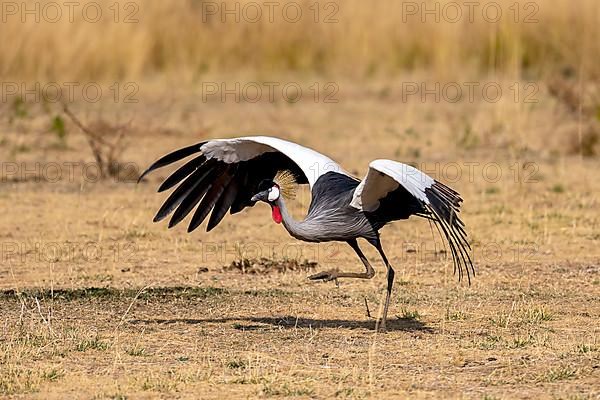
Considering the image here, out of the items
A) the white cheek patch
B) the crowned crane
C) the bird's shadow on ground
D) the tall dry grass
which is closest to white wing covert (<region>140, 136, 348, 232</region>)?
the crowned crane

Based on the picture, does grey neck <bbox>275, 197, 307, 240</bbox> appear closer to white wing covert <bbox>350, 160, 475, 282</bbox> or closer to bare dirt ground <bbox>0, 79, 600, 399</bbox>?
white wing covert <bbox>350, 160, 475, 282</bbox>

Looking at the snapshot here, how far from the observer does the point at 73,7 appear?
15141 millimetres

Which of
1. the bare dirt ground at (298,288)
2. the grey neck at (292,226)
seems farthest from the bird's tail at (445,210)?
the grey neck at (292,226)

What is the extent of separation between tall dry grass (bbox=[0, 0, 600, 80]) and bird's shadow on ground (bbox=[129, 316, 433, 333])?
806 centimetres

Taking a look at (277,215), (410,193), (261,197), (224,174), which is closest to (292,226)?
(277,215)

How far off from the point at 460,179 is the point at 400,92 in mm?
4628

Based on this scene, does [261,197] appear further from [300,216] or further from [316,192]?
[300,216]

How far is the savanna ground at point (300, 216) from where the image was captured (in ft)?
18.8

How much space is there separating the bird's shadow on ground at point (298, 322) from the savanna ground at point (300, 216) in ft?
0.08

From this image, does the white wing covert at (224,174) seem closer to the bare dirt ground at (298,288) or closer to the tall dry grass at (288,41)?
the bare dirt ground at (298,288)

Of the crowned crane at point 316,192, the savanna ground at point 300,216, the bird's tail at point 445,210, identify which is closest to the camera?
the savanna ground at point 300,216

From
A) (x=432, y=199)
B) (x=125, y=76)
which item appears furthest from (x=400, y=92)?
(x=432, y=199)

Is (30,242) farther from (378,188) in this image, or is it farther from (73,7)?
(73,7)

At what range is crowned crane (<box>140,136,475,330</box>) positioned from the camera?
6.11 meters
